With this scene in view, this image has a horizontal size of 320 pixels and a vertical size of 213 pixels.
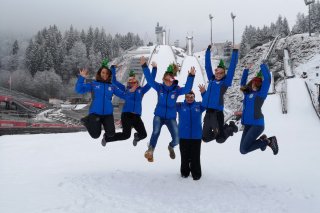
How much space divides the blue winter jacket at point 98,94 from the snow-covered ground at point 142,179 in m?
1.53

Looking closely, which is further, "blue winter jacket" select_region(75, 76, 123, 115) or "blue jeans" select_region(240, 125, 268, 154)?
"blue winter jacket" select_region(75, 76, 123, 115)

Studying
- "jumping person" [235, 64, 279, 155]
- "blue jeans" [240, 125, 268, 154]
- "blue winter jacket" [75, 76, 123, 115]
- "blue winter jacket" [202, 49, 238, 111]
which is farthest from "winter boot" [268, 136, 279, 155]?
Answer: "blue winter jacket" [75, 76, 123, 115]

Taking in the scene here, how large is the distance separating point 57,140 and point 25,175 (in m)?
4.99

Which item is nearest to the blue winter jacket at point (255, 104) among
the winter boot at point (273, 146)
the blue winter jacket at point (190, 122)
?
the winter boot at point (273, 146)

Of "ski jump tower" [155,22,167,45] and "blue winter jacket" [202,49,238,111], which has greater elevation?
"ski jump tower" [155,22,167,45]

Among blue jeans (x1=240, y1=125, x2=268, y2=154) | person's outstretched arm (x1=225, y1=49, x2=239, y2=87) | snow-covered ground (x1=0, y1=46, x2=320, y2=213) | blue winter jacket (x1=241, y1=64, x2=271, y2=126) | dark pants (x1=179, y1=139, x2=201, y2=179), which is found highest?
person's outstretched arm (x1=225, y1=49, x2=239, y2=87)

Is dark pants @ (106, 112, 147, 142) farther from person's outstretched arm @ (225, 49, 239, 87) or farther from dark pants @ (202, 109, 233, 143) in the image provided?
person's outstretched arm @ (225, 49, 239, 87)

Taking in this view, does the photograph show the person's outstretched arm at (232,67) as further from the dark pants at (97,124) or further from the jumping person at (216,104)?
the dark pants at (97,124)

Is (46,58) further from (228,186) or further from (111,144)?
(228,186)

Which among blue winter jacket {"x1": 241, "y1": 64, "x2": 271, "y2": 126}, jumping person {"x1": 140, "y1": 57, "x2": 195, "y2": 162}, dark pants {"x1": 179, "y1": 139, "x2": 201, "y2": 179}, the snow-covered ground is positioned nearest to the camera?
the snow-covered ground

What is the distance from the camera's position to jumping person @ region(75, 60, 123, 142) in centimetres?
829

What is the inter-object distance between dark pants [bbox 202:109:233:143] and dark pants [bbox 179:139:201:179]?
0.29 metres

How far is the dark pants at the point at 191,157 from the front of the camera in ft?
26.8

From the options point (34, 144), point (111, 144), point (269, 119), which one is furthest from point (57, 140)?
point (269, 119)
